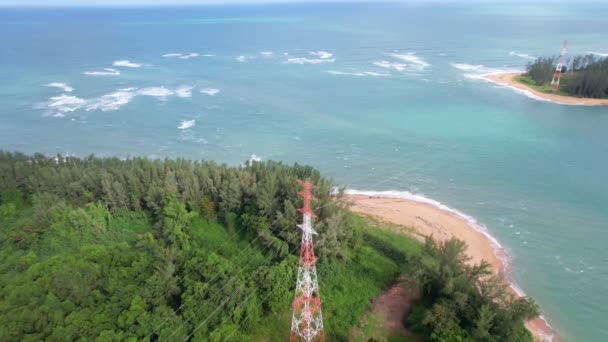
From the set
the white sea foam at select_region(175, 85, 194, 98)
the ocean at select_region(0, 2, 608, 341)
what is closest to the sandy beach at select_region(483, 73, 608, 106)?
the ocean at select_region(0, 2, 608, 341)

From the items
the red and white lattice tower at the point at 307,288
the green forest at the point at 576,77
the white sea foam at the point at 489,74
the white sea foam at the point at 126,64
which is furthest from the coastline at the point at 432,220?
the white sea foam at the point at 126,64

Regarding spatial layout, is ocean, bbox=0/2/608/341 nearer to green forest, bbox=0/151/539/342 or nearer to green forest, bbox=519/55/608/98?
green forest, bbox=519/55/608/98

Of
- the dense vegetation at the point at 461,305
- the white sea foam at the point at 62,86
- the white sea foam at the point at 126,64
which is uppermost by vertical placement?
the white sea foam at the point at 126,64

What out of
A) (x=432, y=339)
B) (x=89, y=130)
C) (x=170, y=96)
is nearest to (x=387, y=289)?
(x=432, y=339)

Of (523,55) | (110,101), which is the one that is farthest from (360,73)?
(110,101)

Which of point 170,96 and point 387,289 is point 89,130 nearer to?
point 170,96

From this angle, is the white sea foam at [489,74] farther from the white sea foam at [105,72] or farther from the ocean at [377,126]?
the white sea foam at [105,72]
